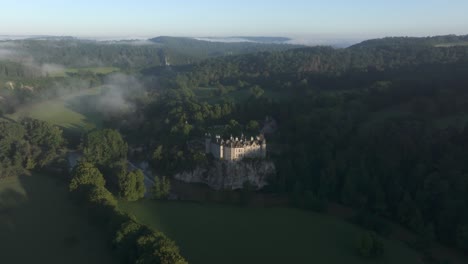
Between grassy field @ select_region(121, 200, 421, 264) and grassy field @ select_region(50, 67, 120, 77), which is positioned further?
grassy field @ select_region(50, 67, 120, 77)

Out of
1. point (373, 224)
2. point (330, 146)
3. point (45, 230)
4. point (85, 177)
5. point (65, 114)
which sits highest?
point (330, 146)

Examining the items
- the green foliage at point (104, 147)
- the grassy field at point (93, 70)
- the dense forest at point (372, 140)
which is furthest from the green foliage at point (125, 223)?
the grassy field at point (93, 70)

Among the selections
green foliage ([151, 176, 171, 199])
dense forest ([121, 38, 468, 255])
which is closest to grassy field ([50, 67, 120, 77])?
dense forest ([121, 38, 468, 255])

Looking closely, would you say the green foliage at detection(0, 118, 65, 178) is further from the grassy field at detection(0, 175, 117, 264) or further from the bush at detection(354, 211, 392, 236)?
the bush at detection(354, 211, 392, 236)

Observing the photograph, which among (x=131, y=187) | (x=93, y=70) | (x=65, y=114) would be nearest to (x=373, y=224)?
(x=131, y=187)

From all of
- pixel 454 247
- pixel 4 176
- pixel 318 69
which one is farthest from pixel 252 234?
pixel 318 69

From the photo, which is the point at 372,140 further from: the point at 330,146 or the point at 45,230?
the point at 45,230

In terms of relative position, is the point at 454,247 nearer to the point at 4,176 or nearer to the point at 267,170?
the point at 267,170
